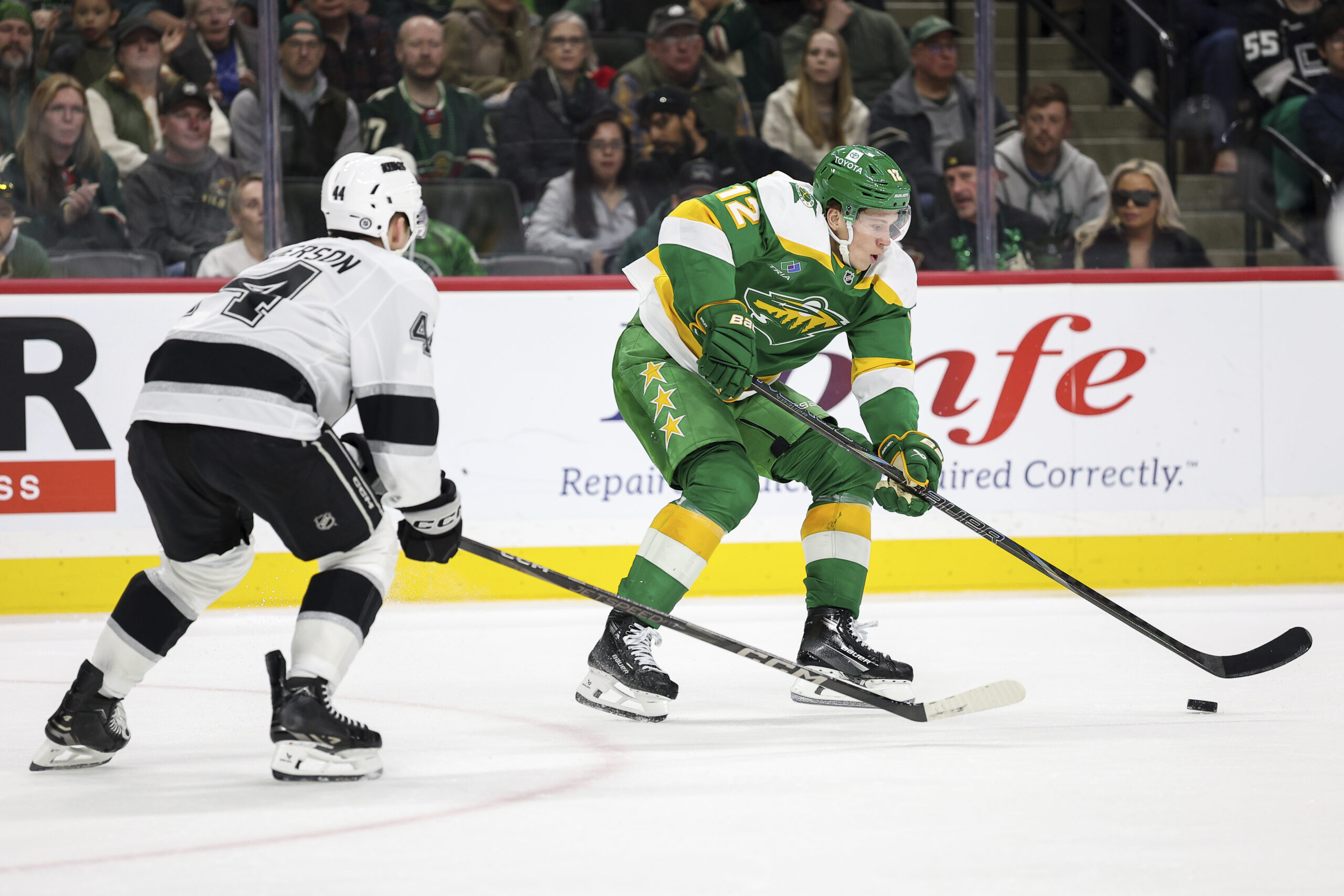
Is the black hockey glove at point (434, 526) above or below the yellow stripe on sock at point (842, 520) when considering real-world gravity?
above

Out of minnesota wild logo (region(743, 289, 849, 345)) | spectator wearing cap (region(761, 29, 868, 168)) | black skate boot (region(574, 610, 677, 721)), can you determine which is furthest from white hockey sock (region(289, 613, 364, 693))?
spectator wearing cap (region(761, 29, 868, 168))

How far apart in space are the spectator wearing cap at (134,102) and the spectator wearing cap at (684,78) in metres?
A: 1.39

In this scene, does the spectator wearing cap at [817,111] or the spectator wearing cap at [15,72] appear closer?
the spectator wearing cap at [15,72]

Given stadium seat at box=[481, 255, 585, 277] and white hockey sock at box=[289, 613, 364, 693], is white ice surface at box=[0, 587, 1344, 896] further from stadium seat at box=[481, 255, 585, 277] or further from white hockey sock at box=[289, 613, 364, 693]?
stadium seat at box=[481, 255, 585, 277]

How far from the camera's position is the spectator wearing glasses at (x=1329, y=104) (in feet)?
18.7

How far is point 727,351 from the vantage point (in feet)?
10.5

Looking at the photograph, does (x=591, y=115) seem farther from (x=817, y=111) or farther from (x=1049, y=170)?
(x=1049, y=170)

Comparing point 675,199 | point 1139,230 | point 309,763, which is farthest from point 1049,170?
point 309,763

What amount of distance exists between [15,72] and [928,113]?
3098mm

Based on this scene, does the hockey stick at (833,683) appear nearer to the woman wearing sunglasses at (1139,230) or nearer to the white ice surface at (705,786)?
the white ice surface at (705,786)

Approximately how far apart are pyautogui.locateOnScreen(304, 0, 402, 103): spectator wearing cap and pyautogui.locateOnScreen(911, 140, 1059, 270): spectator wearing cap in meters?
1.92

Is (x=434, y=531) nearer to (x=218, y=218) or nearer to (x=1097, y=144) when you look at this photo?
(x=218, y=218)

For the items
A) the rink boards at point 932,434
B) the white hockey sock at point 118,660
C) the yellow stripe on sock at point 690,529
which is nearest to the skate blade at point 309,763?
the white hockey sock at point 118,660

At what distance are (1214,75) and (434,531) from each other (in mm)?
4224
